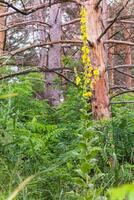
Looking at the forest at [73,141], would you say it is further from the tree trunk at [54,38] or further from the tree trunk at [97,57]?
the tree trunk at [54,38]

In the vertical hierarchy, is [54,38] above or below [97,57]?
above

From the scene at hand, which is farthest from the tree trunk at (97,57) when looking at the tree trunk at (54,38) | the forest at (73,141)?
the tree trunk at (54,38)

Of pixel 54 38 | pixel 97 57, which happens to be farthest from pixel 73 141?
pixel 54 38

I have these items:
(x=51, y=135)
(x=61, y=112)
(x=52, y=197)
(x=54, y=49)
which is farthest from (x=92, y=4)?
(x=54, y=49)

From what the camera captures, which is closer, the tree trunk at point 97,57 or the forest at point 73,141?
the forest at point 73,141

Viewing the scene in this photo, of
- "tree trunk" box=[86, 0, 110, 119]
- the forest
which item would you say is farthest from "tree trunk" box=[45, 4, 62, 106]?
"tree trunk" box=[86, 0, 110, 119]

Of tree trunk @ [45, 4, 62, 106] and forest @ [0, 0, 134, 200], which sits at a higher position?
tree trunk @ [45, 4, 62, 106]

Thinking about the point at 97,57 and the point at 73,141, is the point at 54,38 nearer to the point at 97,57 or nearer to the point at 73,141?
the point at 97,57

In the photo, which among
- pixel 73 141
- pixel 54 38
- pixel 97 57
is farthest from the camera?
pixel 54 38

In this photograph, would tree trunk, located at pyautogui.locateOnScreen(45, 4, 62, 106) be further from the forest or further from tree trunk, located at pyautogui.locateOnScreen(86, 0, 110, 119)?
tree trunk, located at pyautogui.locateOnScreen(86, 0, 110, 119)

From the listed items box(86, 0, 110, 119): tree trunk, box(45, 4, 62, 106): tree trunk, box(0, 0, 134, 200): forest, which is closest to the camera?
box(0, 0, 134, 200): forest

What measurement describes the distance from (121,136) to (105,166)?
786 millimetres

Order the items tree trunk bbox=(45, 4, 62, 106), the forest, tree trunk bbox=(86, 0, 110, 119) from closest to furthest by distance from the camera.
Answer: the forest → tree trunk bbox=(86, 0, 110, 119) → tree trunk bbox=(45, 4, 62, 106)

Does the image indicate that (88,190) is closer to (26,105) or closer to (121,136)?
(121,136)
